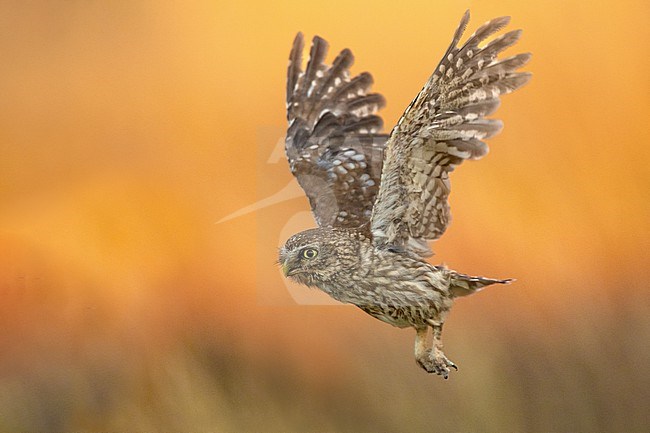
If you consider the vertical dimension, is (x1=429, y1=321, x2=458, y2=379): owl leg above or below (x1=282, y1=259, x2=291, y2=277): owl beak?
below

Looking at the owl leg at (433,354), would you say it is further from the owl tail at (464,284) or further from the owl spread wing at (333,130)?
the owl spread wing at (333,130)

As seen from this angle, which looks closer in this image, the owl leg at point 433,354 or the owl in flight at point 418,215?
the owl in flight at point 418,215

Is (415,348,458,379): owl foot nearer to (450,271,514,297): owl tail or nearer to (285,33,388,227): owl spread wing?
(450,271,514,297): owl tail

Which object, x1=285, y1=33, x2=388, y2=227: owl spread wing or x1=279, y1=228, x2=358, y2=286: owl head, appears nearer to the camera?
x1=279, y1=228, x2=358, y2=286: owl head

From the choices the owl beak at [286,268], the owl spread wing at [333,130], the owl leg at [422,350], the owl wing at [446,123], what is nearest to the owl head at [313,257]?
the owl beak at [286,268]

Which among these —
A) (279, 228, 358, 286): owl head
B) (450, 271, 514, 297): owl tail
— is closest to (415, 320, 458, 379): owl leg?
(450, 271, 514, 297): owl tail

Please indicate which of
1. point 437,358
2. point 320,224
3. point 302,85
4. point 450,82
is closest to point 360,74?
point 302,85
